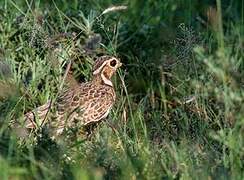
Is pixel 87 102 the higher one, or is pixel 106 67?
pixel 106 67

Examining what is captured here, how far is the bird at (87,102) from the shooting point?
6.41 meters

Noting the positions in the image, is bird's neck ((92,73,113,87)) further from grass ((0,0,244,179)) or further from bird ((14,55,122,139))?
grass ((0,0,244,179))

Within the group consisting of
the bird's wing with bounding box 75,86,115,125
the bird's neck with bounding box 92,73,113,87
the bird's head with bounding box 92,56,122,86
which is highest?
the bird's head with bounding box 92,56,122,86

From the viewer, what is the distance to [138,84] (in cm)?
794

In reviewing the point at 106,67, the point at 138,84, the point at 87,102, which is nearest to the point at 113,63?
the point at 106,67

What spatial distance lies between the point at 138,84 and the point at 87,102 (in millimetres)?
963

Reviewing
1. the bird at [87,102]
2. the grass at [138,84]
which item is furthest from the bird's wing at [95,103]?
the grass at [138,84]

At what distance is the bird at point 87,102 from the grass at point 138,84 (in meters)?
0.09

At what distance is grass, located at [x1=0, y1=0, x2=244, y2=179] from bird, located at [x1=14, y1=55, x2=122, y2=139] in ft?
0.31

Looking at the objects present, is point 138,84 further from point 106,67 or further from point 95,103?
point 95,103

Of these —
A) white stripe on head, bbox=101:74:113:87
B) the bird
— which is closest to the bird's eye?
the bird

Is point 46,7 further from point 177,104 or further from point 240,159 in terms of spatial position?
point 240,159

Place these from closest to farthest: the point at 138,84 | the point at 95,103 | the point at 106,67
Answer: the point at 95,103 < the point at 106,67 < the point at 138,84

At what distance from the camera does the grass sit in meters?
5.20
